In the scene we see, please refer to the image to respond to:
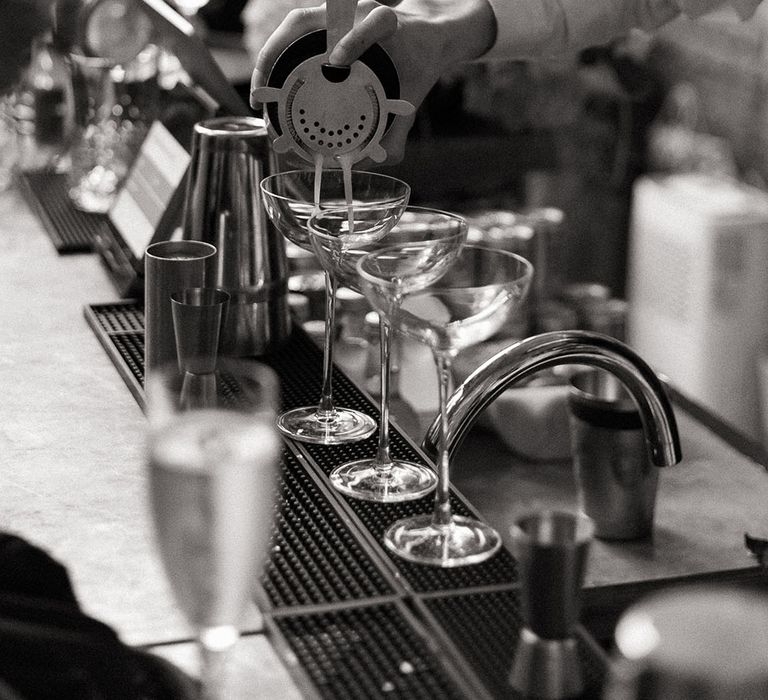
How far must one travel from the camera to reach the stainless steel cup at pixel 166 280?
1469 mm

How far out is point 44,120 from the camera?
2754 mm

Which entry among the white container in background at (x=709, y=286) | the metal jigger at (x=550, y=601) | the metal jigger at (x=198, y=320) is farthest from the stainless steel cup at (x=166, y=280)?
the white container in background at (x=709, y=286)

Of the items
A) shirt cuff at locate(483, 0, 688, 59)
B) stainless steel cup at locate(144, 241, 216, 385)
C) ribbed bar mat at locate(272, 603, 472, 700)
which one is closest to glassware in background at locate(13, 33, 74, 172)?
shirt cuff at locate(483, 0, 688, 59)

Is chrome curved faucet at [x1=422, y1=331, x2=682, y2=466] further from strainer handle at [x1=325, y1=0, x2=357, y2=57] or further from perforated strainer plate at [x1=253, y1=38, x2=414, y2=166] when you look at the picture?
strainer handle at [x1=325, y1=0, x2=357, y2=57]

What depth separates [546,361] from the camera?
147 cm

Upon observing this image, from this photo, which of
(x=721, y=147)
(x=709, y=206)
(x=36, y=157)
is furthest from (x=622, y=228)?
(x=36, y=157)

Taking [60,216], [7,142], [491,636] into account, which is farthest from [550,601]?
[7,142]

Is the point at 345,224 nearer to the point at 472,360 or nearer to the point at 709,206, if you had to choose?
the point at 472,360

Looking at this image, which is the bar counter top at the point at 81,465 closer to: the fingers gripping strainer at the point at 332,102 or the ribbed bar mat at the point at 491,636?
the ribbed bar mat at the point at 491,636

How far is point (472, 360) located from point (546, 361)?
2.51ft

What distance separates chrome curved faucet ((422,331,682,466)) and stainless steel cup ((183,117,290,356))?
36 centimetres

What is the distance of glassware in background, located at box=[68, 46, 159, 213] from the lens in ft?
8.66

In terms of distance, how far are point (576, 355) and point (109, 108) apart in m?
1.56

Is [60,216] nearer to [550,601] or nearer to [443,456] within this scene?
[443,456]
